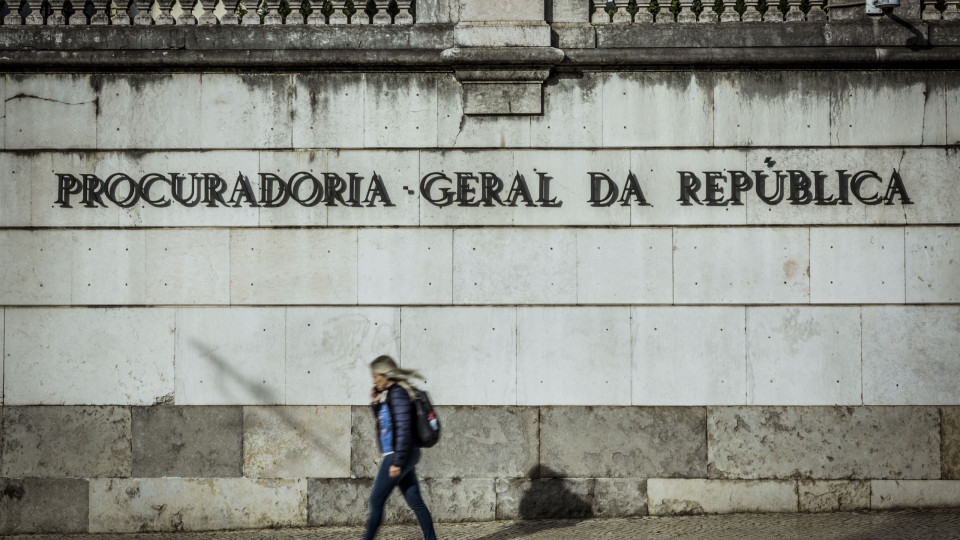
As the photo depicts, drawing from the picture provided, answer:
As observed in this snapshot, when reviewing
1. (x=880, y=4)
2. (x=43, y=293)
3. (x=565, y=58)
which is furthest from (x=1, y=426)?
(x=880, y=4)

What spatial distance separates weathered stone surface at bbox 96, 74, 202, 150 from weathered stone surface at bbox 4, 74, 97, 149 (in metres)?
0.10

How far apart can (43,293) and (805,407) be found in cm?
709

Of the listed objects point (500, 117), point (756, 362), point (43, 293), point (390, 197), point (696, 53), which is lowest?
point (756, 362)

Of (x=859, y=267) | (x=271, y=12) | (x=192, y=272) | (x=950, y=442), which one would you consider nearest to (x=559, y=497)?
(x=859, y=267)

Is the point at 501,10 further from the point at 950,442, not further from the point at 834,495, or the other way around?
the point at 950,442

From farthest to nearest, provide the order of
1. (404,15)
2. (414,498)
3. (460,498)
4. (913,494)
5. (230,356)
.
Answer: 1. (404,15)
2. (230,356)
3. (460,498)
4. (913,494)
5. (414,498)

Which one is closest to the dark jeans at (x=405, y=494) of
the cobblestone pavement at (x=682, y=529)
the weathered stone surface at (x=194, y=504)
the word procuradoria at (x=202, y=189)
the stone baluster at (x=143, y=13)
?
the cobblestone pavement at (x=682, y=529)

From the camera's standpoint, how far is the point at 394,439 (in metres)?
6.88

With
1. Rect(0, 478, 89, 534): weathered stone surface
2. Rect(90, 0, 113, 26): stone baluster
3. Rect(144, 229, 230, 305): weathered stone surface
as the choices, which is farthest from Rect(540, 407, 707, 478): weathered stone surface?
Rect(90, 0, 113, 26): stone baluster

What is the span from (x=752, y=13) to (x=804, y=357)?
3220 mm

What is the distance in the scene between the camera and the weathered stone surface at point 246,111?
877 cm

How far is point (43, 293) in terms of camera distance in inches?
344

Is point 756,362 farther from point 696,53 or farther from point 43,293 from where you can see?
point 43,293

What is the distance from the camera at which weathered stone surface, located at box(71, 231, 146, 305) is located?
875 centimetres
